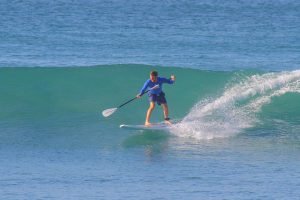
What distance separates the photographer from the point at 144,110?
1955 cm

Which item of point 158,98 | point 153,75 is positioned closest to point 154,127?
point 158,98

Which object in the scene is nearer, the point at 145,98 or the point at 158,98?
the point at 158,98

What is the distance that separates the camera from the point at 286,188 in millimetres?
13664

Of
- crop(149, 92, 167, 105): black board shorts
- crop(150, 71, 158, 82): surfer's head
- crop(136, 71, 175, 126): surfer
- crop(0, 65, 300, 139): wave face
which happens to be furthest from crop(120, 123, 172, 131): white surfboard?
crop(150, 71, 158, 82): surfer's head

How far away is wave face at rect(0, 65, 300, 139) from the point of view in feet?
60.4

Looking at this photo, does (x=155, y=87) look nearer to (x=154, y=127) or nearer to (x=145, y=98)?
(x=154, y=127)

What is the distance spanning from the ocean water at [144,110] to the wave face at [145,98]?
0.03 meters

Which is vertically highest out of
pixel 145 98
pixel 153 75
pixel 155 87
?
pixel 145 98

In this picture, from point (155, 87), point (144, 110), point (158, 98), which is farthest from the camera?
point (144, 110)

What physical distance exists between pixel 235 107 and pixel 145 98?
6.85ft

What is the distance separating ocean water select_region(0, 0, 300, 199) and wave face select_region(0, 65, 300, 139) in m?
0.03

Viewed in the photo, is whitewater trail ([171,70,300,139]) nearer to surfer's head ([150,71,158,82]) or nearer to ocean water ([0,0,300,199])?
ocean water ([0,0,300,199])

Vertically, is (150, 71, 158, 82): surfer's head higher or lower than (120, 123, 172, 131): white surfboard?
higher

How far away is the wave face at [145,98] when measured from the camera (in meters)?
18.4
